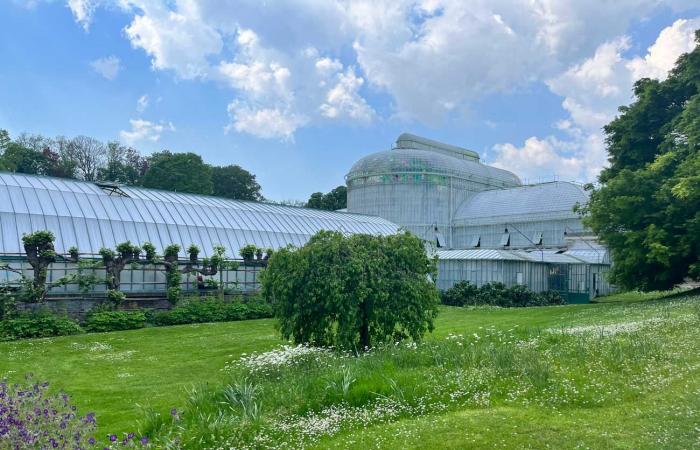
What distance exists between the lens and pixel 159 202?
29766 mm

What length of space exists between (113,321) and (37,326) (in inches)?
101

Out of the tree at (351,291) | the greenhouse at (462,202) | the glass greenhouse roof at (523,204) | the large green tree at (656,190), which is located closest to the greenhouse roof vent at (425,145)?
the greenhouse at (462,202)

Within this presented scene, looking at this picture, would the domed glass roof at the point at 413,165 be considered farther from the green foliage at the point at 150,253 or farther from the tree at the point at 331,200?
the green foliage at the point at 150,253

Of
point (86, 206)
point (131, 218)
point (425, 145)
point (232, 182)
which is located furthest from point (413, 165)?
point (86, 206)

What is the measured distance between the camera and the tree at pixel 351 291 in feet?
39.8

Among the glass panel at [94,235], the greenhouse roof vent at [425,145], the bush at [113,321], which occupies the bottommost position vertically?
the bush at [113,321]

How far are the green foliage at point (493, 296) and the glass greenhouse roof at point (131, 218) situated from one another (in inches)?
400

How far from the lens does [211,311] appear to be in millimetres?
22766

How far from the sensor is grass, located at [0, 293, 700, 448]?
21.4 ft

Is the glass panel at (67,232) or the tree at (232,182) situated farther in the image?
the tree at (232,182)

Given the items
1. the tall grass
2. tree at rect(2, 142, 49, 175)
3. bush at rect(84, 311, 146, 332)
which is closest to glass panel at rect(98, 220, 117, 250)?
bush at rect(84, 311, 146, 332)

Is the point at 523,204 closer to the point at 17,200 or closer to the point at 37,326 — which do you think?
the point at 17,200

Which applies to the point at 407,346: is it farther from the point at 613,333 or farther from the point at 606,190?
the point at 606,190

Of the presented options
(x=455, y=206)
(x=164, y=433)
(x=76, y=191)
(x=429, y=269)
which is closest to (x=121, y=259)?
(x=76, y=191)
